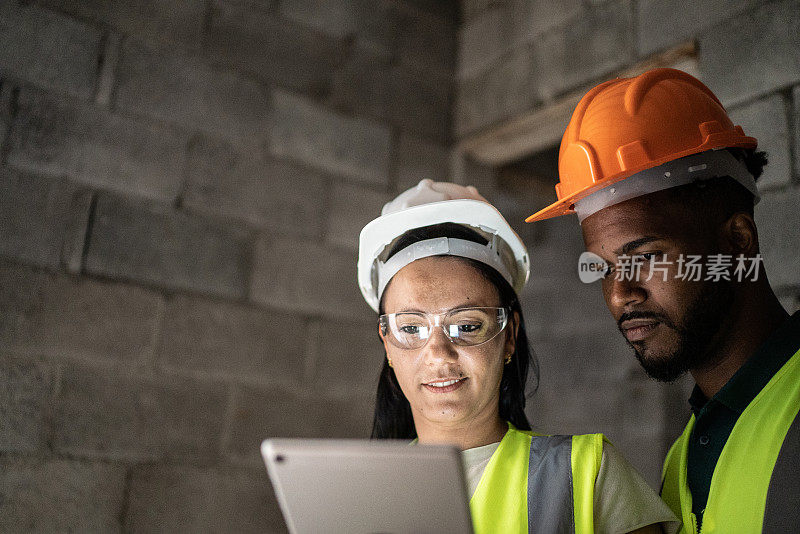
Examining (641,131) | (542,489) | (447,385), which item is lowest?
(542,489)

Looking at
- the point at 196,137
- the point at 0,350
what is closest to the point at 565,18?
the point at 196,137

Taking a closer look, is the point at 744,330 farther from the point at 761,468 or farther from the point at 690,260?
the point at 761,468

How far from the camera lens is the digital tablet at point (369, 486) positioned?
1.21 m

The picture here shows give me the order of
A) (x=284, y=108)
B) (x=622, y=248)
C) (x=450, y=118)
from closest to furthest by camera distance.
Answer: (x=622, y=248)
(x=284, y=108)
(x=450, y=118)

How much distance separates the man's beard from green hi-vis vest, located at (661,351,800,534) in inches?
6.7

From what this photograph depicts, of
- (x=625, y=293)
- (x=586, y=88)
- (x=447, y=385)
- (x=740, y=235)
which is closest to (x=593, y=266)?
(x=625, y=293)

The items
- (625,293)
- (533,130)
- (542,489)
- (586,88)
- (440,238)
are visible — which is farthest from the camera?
(533,130)

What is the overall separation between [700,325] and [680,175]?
375mm

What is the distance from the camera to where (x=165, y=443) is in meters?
2.72

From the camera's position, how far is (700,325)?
5.75 ft

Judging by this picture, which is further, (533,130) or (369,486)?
(533,130)

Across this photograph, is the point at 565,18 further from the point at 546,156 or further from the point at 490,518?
the point at 490,518

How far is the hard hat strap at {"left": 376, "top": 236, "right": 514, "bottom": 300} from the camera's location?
201cm

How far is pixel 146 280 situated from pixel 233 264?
362 millimetres
